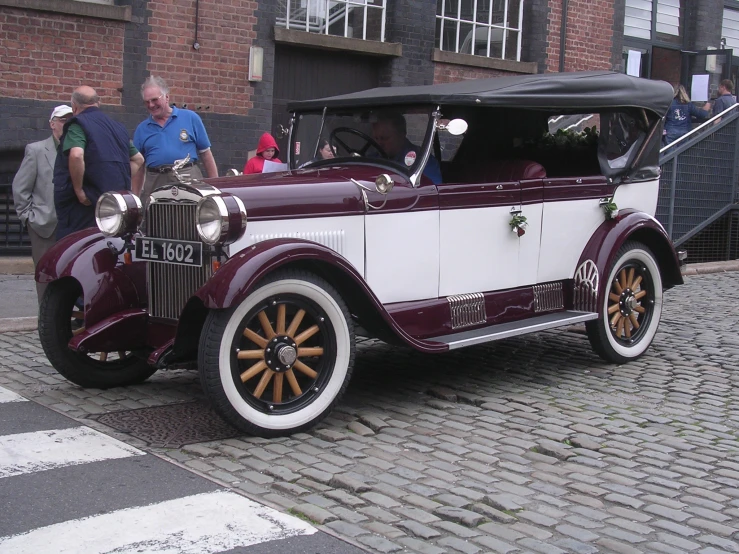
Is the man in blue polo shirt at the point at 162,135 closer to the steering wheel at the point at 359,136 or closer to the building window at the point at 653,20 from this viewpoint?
the steering wheel at the point at 359,136

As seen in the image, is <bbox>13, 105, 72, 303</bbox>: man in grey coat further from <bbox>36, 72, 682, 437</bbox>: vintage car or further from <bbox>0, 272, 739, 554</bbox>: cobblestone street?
<bbox>36, 72, 682, 437</bbox>: vintage car

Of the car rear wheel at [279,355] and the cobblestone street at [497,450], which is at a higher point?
the car rear wheel at [279,355]

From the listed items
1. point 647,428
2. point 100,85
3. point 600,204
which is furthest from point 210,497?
point 100,85

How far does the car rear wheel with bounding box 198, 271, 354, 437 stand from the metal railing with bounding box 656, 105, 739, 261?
8.77 meters

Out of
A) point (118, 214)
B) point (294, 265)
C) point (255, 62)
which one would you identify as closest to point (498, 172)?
point (294, 265)

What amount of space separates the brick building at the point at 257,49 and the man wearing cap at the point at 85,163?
3955 millimetres

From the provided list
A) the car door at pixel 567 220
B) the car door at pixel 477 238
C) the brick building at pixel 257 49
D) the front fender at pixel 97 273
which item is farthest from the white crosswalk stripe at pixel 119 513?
the brick building at pixel 257 49

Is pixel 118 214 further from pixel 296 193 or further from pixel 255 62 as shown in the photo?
pixel 255 62

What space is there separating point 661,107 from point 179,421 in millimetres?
4426

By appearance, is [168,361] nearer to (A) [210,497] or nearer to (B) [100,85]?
(A) [210,497]

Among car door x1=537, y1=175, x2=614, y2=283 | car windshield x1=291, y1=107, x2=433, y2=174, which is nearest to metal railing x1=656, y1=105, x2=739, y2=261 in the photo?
car door x1=537, y1=175, x2=614, y2=283

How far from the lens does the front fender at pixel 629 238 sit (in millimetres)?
6922

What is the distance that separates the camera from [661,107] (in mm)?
7656

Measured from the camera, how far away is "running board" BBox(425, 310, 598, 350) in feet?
19.6
